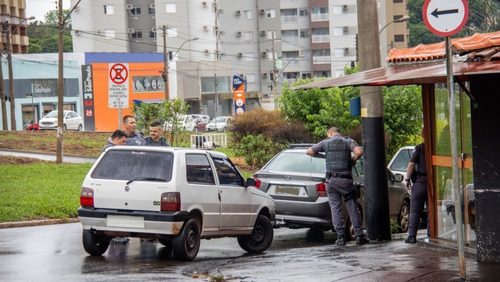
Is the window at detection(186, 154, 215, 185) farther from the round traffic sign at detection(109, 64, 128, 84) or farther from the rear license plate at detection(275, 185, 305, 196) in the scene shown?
the round traffic sign at detection(109, 64, 128, 84)

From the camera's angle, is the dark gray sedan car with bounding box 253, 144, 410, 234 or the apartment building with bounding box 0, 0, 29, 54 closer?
the dark gray sedan car with bounding box 253, 144, 410, 234

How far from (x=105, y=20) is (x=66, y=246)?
88747 mm

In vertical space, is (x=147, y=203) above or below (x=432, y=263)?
above

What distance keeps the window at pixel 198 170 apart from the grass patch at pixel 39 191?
648 cm

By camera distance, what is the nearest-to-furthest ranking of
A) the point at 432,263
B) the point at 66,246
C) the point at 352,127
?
the point at 432,263, the point at 66,246, the point at 352,127

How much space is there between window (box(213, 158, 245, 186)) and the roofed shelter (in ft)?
7.84

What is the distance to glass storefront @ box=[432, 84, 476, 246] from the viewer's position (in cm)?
1233

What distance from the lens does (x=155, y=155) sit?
1326 cm

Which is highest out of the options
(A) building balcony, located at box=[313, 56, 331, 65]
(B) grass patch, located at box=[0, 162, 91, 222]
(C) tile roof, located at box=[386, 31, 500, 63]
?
(A) building balcony, located at box=[313, 56, 331, 65]

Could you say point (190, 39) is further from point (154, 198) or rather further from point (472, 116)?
point (472, 116)

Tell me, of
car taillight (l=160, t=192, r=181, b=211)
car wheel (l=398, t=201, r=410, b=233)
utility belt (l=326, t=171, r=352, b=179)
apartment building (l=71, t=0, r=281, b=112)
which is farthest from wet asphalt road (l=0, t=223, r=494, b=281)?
apartment building (l=71, t=0, r=281, b=112)

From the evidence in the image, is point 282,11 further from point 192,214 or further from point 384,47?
point 192,214

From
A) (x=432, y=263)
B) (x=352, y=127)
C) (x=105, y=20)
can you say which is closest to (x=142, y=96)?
(x=105, y=20)

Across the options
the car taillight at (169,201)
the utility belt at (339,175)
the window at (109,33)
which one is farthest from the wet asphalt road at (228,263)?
the window at (109,33)
